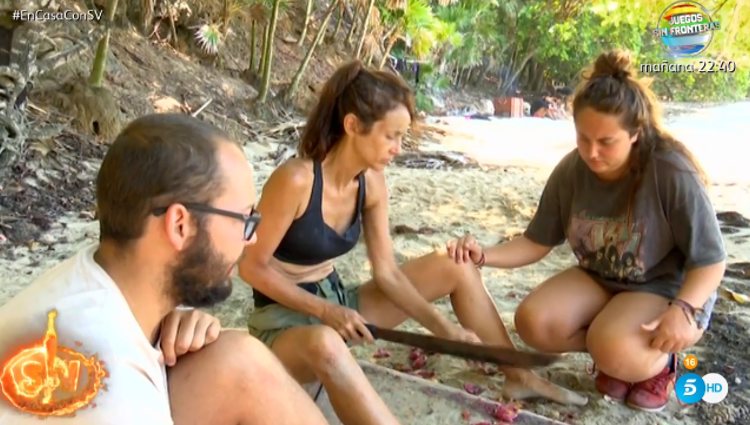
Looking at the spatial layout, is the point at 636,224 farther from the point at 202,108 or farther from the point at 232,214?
the point at 202,108

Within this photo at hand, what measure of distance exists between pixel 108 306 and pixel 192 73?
9.55 metres

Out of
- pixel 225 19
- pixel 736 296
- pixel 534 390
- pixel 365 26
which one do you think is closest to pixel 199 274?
pixel 534 390

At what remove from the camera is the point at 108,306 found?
1153mm

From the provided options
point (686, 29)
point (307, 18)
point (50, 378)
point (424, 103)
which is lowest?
point (424, 103)

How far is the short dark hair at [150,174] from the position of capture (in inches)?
47.8

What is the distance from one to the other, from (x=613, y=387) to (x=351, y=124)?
50.7 inches

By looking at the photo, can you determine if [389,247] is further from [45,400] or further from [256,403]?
[45,400]

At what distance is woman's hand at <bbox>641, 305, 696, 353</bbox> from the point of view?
2158 mm

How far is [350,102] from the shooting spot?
2.17 metres

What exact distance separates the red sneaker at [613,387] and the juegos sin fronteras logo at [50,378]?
185cm

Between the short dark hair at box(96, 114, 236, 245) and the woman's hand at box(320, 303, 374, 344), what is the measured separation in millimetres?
910

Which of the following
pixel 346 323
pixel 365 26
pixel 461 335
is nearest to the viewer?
pixel 346 323

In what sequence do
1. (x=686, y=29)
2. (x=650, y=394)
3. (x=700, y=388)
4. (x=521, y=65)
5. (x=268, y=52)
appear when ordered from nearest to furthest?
1. (x=650, y=394)
2. (x=700, y=388)
3. (x=686, y=29)
4. (x=268, y=52)
5. (x=521, y=65)

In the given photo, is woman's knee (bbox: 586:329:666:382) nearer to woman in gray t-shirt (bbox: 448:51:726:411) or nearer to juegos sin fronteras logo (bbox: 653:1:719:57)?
woman in gray t-shirt (bbox: 448:51:726:411)
